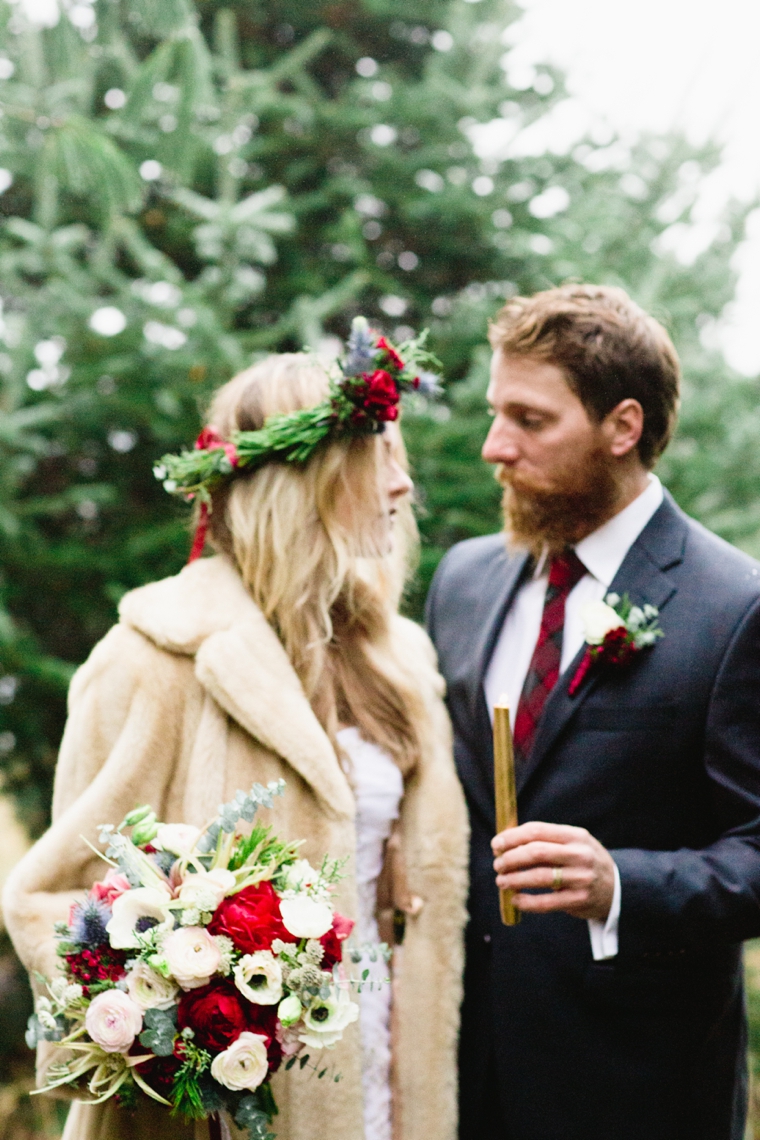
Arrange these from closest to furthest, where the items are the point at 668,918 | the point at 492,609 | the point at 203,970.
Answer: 1. the point at 203,970
2. the point at 668,918
3. the point at 492,609

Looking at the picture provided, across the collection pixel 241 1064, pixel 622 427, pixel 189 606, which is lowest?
pixel 241 1064

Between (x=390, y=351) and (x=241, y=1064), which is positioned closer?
(x=241, y=1064)

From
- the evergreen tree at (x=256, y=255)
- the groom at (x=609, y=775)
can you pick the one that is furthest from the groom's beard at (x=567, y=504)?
the evergreen tree at (x=256, y=255)

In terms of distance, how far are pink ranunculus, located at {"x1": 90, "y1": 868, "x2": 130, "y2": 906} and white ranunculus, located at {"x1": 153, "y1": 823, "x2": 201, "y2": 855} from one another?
8 centimetres

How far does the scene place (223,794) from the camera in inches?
89.0

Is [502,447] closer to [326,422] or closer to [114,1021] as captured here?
[326,422]

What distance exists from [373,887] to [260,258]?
100 inches

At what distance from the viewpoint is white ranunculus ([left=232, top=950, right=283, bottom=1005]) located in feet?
5.48

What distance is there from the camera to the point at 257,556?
2516mm

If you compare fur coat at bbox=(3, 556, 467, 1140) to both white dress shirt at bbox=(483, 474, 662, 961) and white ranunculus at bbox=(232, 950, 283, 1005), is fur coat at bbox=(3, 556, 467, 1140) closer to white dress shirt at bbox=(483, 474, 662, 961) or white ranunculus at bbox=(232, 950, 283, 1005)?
white dress shirt at bbox=(483, 474, 662, 961)

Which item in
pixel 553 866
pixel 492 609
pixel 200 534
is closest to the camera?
pixel 553 866

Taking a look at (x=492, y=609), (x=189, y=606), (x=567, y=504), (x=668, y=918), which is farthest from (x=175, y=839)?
(x=567, y=504)

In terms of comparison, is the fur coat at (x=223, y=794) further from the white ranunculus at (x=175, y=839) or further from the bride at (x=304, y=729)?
the white ranunculus at (x=175, y=839)

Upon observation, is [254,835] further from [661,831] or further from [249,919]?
[661,831]
